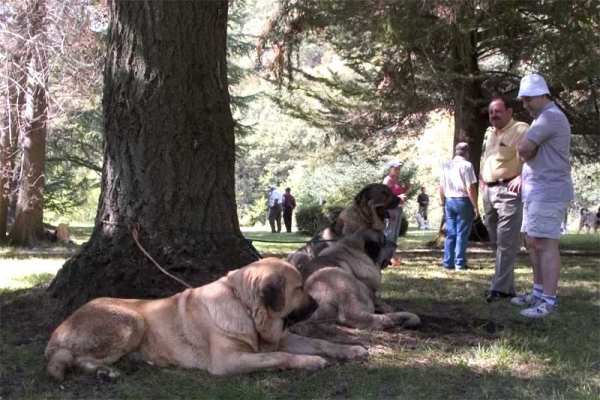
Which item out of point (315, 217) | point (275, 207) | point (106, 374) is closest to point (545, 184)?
point (106, 374)

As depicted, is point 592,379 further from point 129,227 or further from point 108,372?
point 129,227

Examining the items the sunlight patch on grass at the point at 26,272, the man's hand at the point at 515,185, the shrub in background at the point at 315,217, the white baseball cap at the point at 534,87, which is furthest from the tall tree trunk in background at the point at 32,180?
the white baseball cap at the point at 534,87

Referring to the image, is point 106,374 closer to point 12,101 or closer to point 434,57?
point 434,57

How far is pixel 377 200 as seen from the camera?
7.35m

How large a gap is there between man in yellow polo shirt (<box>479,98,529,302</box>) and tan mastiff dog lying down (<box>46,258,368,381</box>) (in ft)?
10.9

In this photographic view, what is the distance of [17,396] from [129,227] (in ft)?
7.50

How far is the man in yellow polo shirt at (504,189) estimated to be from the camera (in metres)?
7.15

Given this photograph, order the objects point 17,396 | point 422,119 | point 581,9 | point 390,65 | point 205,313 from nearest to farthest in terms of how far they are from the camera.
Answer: point 17,396
point 205,313
point 581,9
point 390,65
point 422,119

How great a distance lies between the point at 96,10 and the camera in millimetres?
14016

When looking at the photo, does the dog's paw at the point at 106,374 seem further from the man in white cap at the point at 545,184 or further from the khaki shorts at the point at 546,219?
the khaki shorts at the point at 546,219

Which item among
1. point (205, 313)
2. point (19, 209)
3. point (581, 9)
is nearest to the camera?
point (205, 313)

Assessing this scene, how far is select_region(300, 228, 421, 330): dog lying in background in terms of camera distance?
5.57 meters

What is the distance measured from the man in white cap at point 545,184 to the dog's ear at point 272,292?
3.09m

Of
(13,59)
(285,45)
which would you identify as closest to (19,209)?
(13,59)
